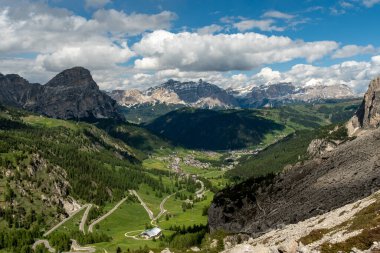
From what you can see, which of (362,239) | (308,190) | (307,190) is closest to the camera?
(362,239)

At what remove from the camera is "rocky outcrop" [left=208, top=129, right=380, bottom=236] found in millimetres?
116125

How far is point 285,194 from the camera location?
135 metres

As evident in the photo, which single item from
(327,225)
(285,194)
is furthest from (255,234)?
(327,225)

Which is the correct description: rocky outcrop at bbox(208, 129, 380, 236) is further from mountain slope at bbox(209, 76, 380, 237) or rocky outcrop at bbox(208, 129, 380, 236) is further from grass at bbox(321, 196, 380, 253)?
grass at bbox(321, 196, 380, 253)

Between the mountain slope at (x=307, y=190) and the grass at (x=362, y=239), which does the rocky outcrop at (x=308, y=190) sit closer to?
the mountain slope at (x=307, y=190)

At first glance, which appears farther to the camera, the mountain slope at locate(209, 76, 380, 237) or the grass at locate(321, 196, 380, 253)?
the mountain slope at locate(209, 76, 380, 237)

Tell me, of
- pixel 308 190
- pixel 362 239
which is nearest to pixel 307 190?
pixel 308 190

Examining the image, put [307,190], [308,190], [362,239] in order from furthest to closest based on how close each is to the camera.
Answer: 1. [307,190]
2. [308,190]
3. [362,239]

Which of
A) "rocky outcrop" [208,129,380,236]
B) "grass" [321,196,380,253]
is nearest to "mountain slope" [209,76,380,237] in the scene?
"rocky outcrop" [208,129,380,236]

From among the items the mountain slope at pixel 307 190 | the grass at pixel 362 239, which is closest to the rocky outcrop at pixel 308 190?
the mountain slope at pixel 307 190

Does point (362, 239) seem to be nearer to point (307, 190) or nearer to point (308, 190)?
point (308, 190)

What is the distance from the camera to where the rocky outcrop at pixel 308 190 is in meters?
116

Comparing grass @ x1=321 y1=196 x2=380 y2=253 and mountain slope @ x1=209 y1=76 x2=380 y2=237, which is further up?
grass @ x1=321 y1=196 x2=380 y2=253

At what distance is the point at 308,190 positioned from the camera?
126438 millimetres
